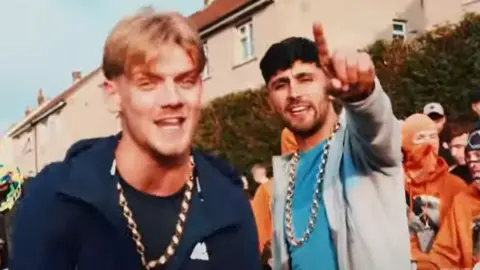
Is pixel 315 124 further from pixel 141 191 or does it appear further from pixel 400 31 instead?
pixel 400 31

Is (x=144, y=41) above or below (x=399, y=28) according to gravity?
below

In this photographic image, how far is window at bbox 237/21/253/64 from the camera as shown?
2664 centimetres

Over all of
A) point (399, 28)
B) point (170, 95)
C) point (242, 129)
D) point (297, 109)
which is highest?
point (399, 28)

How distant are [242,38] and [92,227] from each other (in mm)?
25093

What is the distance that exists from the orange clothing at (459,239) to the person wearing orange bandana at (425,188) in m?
0.09

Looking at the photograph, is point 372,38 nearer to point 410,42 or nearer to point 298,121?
point 410,42

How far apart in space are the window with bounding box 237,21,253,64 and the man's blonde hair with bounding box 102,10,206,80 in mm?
24207

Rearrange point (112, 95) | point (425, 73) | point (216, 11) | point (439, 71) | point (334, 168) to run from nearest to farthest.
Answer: point (112, 95) < point (334, 168) < point (439, 71) < point (425, 73) < point (216, 11)

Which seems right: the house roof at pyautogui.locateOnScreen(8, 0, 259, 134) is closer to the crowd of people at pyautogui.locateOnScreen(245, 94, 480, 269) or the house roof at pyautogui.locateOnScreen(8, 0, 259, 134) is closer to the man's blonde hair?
the crowd of people at pyautogui.locateOnScreen(245, 94, 480, 269)

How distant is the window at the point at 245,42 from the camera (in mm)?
26644

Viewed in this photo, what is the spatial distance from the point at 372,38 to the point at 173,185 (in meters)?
24.8

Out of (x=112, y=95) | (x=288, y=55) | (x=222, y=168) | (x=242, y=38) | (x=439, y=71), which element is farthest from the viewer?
(x=242, y=38)

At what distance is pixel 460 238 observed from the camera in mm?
4508

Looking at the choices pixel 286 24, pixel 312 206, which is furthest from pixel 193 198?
pixel 286 24
